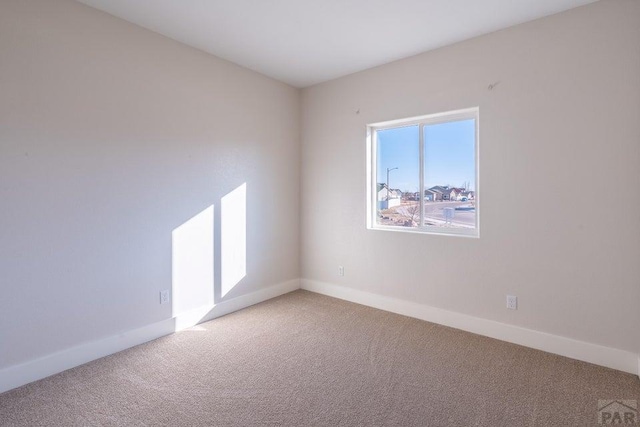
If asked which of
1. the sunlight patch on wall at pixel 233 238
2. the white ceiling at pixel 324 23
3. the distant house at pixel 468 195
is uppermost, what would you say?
the white ceiling at pixel 324 23

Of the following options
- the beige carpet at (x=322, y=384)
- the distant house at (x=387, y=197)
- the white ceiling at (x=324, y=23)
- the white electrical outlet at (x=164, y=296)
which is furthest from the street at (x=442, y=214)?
the white electrical outlet at (x=164, y=296)

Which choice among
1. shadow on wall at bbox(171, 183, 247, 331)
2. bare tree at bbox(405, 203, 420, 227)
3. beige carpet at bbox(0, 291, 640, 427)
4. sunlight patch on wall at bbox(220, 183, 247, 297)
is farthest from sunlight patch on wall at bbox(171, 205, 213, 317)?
bare tree at bbox(405, 203, 420, 227)

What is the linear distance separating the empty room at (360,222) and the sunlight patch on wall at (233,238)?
0.02 meters

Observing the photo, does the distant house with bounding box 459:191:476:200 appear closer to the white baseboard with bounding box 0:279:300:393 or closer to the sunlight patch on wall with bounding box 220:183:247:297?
the sunlight patch on wall with bounding box 220:183:247:297

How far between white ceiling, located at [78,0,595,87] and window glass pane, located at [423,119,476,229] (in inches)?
32.2

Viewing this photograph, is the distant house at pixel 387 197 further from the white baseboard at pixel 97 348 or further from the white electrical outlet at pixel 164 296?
the white electrical outlet at pixel 164 296

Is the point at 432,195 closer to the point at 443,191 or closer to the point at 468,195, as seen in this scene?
the point at 443,191

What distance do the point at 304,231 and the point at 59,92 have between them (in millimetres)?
2792

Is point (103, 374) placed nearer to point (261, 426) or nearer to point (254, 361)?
point (254, 361)

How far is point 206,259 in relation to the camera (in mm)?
3217

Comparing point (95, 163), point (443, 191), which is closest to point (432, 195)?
point (443, 191)

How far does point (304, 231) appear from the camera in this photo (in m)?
4.25

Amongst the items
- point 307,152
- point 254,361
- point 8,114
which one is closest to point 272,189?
point 307,152

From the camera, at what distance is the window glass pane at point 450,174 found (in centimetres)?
304
